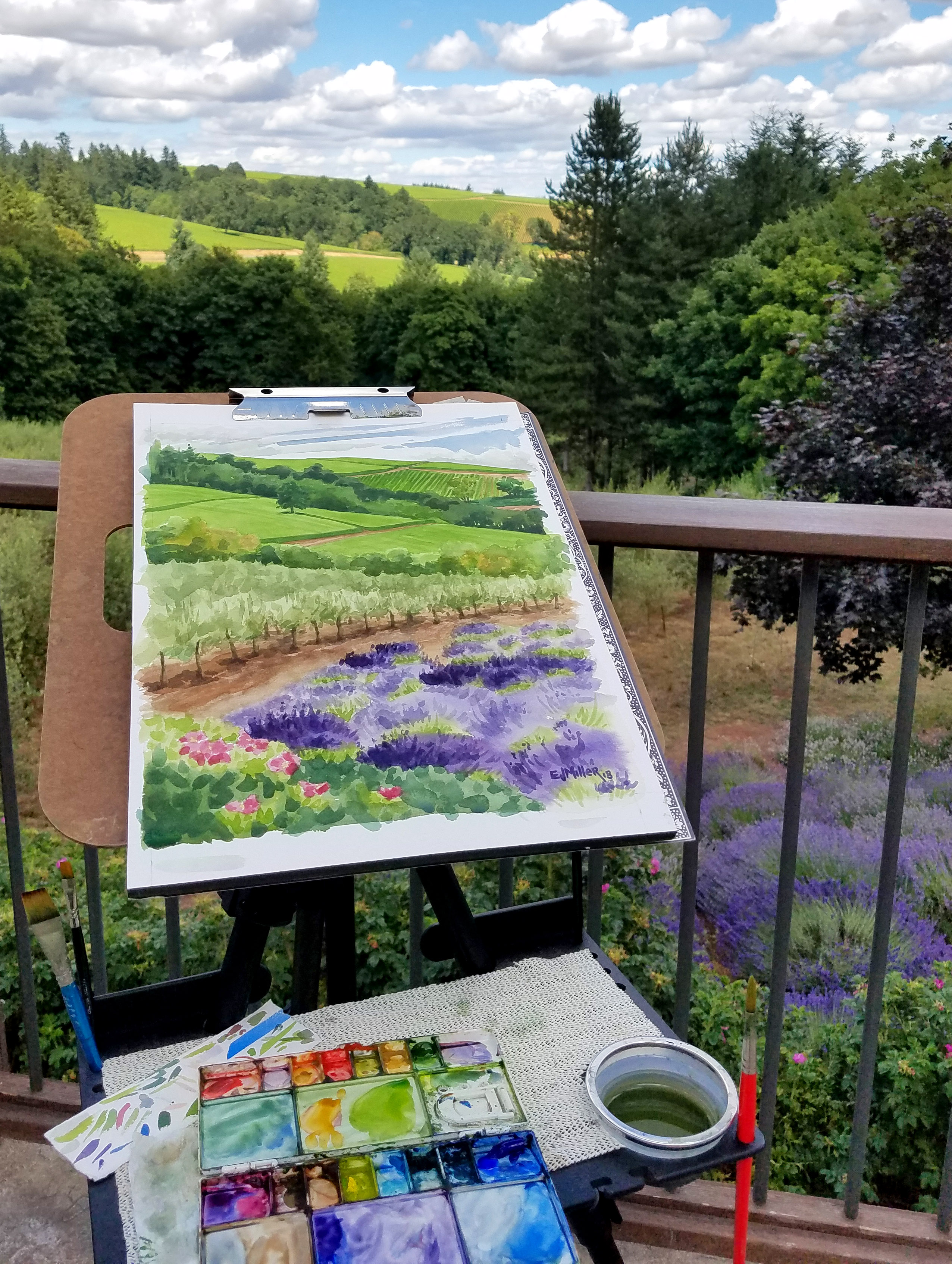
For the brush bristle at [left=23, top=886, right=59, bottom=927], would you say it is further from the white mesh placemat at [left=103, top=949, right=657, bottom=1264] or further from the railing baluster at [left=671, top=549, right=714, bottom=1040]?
the railing baluster at [left=671, top=549, right=714, bottom=1040]

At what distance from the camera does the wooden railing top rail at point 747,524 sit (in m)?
1.14

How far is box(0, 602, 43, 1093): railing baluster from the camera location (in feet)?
4.74

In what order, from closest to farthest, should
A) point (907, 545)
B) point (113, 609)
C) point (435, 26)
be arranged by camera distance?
1. point (907, 545)
2. point (113, 609)
3. point (435, 26)

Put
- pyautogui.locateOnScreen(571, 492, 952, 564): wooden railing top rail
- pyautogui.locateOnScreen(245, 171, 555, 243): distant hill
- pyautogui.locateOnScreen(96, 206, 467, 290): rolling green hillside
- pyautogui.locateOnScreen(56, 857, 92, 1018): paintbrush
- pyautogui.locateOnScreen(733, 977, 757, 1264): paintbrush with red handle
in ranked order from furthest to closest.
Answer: pyautogui.locateOnScreen(245, 171, 555, 243): distant hill
pyautogui.locateOnScreen(96, 206, 467, 290): rolling green hillside
pyautogui.locateOnScreen(571, 492, 952, 564): wooden railing top rail
pyautogui.locateOnScreen(56, 857, 92, 1018): paintbrush
pyautogui.locateOnScreen(733, 977, 757, 1264): paintbrush with red handle

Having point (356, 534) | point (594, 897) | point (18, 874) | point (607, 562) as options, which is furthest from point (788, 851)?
point (18, 874)

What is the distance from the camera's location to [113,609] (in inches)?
300

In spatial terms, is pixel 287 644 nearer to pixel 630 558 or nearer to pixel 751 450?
pixel 630 558

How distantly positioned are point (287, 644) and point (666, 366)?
65.7 ft

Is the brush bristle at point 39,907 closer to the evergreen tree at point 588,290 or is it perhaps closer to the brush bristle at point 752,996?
the brush bristle at point 752,996

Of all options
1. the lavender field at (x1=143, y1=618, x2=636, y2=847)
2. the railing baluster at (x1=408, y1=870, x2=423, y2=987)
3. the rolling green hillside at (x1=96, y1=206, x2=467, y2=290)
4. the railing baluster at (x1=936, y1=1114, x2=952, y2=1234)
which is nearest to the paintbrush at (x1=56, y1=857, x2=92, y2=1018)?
the lavender field at (x1=143, y1=618, x2=636, y2=847)

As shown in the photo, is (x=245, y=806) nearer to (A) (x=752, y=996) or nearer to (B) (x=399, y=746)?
(B) (x=399, y=746)

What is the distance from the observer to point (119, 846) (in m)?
→ 0.73

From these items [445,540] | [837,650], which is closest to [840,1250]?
[445,540]

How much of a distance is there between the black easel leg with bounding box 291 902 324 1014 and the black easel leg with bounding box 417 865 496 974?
4.0 inches
